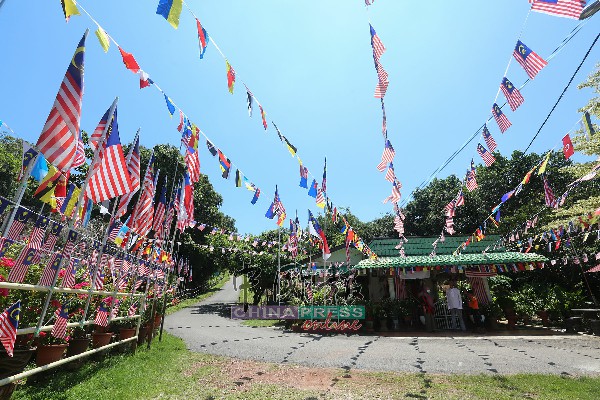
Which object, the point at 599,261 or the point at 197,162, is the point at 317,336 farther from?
the point at 599,261

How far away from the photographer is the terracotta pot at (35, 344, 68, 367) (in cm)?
498

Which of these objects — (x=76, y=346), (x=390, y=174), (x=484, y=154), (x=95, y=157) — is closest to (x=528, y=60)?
(x=484, y=154)

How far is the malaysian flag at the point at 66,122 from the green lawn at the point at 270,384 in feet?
12.1

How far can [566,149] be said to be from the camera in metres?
7.63

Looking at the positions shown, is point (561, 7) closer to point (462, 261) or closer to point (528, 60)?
point (528, 60)

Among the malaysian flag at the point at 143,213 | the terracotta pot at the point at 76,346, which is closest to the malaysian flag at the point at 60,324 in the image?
the terracotta pot at the point at 76,346

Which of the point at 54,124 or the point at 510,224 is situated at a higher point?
the point at 510,224

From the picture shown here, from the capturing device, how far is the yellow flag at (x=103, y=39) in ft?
14.8

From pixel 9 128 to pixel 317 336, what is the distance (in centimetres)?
1117

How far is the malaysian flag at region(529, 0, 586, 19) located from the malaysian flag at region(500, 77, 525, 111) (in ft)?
6.81

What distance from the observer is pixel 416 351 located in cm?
927

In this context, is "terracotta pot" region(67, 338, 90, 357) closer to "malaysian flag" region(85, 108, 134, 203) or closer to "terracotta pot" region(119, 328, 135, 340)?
"terracotta pot" region(119, 328, 135, 340)

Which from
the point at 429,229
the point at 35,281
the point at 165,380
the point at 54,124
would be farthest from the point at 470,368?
the point at 429,229

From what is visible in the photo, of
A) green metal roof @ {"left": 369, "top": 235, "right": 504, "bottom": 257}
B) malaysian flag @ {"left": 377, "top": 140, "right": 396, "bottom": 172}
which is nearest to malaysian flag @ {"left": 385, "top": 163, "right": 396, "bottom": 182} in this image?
malaysian flag @ {"left": 377, "top": 140, "right": 396, "bottom": 172}
